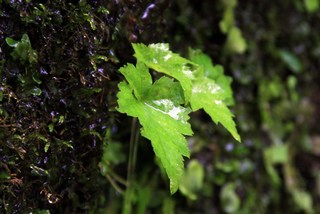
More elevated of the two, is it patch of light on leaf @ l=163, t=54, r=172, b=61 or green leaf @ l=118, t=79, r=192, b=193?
patch of light on leaf @ l=163, t=54, r=172, b=61

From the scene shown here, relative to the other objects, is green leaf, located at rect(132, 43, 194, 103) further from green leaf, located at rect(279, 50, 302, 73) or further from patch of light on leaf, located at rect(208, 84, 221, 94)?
green leaf, located at rect(279, 50, 302, 73)

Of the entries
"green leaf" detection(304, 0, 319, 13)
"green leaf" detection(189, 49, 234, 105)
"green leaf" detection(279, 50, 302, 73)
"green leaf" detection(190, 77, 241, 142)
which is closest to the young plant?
"green leaf" detection(190, 77, 241, 142)

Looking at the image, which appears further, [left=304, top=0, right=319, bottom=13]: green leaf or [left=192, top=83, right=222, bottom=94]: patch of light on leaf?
[left=304, top=0, right=319, bottom=13]: green leaf

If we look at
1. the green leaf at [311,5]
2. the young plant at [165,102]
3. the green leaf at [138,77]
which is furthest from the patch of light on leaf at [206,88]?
the green leaf at [311,5]

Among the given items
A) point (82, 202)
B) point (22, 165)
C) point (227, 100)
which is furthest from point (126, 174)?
point (22, 165)

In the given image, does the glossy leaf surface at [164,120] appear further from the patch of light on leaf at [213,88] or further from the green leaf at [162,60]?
the patch of light on leaf at [213,88]

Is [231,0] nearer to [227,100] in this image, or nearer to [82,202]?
[227,100]

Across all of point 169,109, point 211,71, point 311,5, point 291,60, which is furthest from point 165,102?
point 311,5
